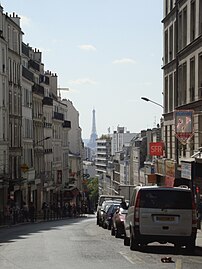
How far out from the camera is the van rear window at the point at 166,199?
22353mm

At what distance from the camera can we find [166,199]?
22406mm

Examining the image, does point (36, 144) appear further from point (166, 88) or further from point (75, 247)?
point (75, 247)

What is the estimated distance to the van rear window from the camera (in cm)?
2235

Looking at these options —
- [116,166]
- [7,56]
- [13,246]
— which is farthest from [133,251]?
[116,166]

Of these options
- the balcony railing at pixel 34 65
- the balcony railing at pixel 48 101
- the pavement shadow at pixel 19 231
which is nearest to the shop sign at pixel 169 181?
Answer: the pavement shadow at pixel 19 231

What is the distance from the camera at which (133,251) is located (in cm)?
2247

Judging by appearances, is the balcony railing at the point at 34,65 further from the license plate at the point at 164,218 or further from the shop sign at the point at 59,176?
the license plate at the point at 164,218

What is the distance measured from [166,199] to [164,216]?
0.49m

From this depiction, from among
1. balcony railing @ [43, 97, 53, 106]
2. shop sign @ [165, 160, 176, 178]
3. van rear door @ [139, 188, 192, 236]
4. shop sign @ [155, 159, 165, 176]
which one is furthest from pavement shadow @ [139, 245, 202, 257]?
balcony railing @ [43, 97, 53, 106]

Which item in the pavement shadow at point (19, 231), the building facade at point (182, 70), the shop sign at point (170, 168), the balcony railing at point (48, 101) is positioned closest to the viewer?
the pavement shadow at point (19, 231)

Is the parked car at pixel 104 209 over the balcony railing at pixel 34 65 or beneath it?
beneath

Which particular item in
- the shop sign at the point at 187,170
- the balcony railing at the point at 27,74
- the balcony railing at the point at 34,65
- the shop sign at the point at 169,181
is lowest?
the shop sign at the point at 169,181

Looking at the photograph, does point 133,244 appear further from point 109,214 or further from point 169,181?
point 169,181

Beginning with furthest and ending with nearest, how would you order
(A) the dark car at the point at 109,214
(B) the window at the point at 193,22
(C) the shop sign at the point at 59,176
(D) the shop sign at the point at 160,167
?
1. (C) the shop sign at the point at 59,176
2. (D) the shop sign at the point at 160,167
3. (B) the window at the point at 193,22
4. (A) the dark car at the point at 109,214
